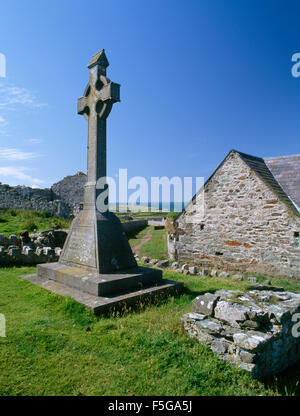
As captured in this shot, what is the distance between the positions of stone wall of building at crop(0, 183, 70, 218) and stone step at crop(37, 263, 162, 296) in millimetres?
13642

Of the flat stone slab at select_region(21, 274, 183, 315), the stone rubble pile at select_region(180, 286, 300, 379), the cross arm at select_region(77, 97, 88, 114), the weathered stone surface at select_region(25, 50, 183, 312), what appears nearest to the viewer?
the stone rubble pile at select_region(180, 286, 300, 379)

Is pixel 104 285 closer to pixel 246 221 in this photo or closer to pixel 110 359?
pixel 110 359

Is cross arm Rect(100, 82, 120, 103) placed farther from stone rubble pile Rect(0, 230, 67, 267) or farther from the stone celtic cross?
stone rubble pile Rect(0, 230, 67, 267)

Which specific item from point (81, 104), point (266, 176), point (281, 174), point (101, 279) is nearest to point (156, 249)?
point (266, 176)

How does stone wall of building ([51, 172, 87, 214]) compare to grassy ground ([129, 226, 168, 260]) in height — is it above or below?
above

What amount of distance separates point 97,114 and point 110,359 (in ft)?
18.2

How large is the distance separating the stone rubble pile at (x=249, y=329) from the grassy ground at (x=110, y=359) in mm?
132

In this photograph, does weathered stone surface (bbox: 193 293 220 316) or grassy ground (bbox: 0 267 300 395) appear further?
weathered stone surface (bbox: 193 293 220 316)

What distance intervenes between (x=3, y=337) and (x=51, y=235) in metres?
7.70

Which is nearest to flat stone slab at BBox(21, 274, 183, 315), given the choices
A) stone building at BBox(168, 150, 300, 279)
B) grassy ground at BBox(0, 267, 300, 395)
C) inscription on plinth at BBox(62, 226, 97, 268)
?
grassy ground at BBox(0, 267, 300, 395)

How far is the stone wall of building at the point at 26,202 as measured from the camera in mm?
19688

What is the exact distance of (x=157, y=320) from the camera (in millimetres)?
4441

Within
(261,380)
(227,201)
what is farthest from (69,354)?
(227,201)

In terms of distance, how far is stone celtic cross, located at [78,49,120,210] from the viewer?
6.41 m
